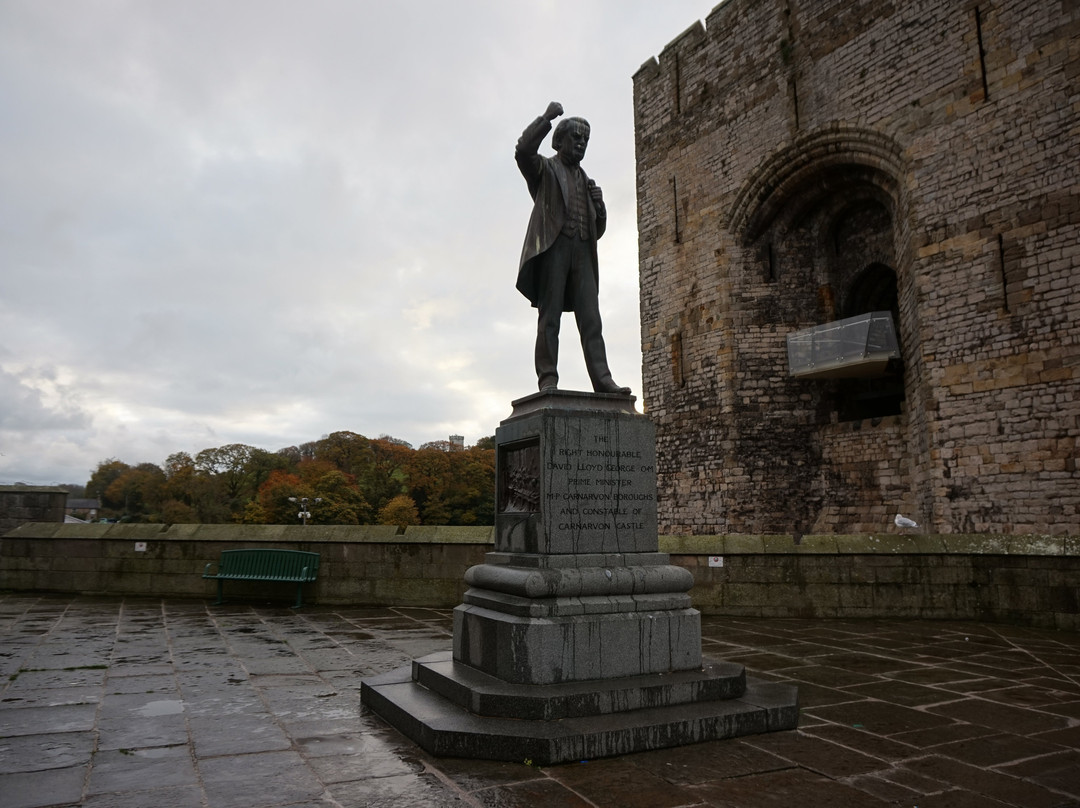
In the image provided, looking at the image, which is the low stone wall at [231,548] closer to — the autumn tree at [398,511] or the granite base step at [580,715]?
the granite base step at [580,715]

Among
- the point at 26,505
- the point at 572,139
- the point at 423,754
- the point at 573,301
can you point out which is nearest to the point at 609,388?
the point at 573,301

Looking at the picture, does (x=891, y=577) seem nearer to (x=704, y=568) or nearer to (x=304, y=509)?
(x=704, y=568)

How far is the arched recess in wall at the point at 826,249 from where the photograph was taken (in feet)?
49.4

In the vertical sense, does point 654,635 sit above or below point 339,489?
below

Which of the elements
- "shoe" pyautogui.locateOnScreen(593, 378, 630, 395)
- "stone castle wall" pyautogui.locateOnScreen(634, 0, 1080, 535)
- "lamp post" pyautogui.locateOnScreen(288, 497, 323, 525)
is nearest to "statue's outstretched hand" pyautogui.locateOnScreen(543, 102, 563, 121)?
"shoe" pyautogui.locateOnScreen(593, 378, 630, 395)

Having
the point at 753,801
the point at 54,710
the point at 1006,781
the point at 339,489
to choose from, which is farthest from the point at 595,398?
the point at 339,489

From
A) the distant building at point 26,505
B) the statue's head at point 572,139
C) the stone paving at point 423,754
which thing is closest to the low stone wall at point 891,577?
the stone paving at point 423,754

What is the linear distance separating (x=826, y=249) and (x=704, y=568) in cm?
1089

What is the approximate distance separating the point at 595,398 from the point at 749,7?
1590cm

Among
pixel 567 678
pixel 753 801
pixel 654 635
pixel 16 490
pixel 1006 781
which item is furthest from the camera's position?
pixel 16 490

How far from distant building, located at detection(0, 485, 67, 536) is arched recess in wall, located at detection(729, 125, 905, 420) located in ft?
45.5

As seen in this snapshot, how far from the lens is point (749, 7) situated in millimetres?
16469

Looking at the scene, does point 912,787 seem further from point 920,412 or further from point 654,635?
point 920,412

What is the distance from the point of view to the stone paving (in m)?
2.63
